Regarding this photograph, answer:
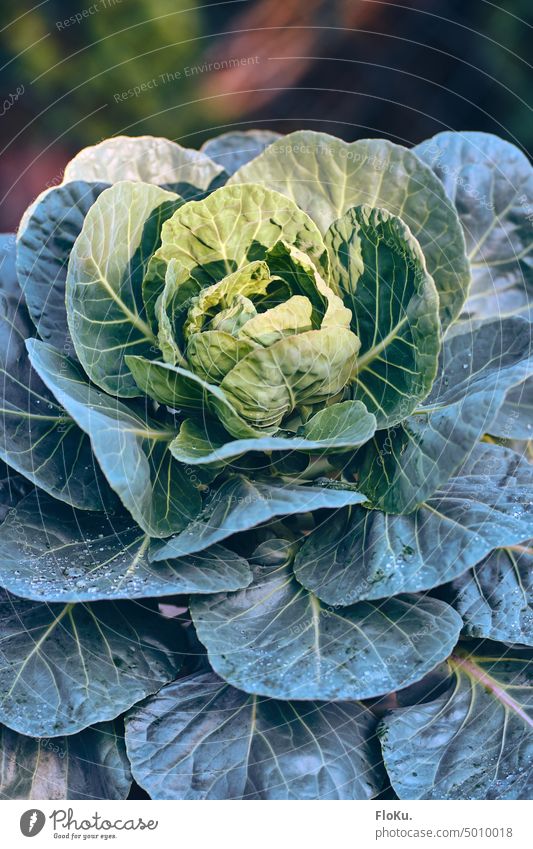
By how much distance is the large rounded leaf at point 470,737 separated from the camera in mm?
844

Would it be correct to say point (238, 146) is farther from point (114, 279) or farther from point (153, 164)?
point (114, 279)

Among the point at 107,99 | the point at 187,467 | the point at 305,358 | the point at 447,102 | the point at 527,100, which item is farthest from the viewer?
the point at 447,102

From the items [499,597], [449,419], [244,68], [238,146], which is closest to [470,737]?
[499,597]

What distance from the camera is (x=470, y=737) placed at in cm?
89

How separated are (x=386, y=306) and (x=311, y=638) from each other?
1.18 feet

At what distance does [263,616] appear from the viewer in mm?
880

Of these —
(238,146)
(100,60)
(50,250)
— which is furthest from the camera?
(100,60)

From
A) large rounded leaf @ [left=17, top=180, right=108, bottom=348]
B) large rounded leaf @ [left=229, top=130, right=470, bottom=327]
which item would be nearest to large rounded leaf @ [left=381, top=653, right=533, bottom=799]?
large rounded leaf @ [left=229, top=130, right=470, bottom=327]

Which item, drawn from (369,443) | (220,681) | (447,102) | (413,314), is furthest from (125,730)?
(447,102)

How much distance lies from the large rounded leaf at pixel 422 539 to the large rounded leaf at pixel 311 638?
0.12ft

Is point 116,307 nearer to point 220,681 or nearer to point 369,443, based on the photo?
point 369,443

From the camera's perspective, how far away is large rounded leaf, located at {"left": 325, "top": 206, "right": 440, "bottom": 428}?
86 centimetres

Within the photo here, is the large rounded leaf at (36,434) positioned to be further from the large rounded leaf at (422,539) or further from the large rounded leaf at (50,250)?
the large rounded leaf at (422,539)

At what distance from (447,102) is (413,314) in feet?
8.74
